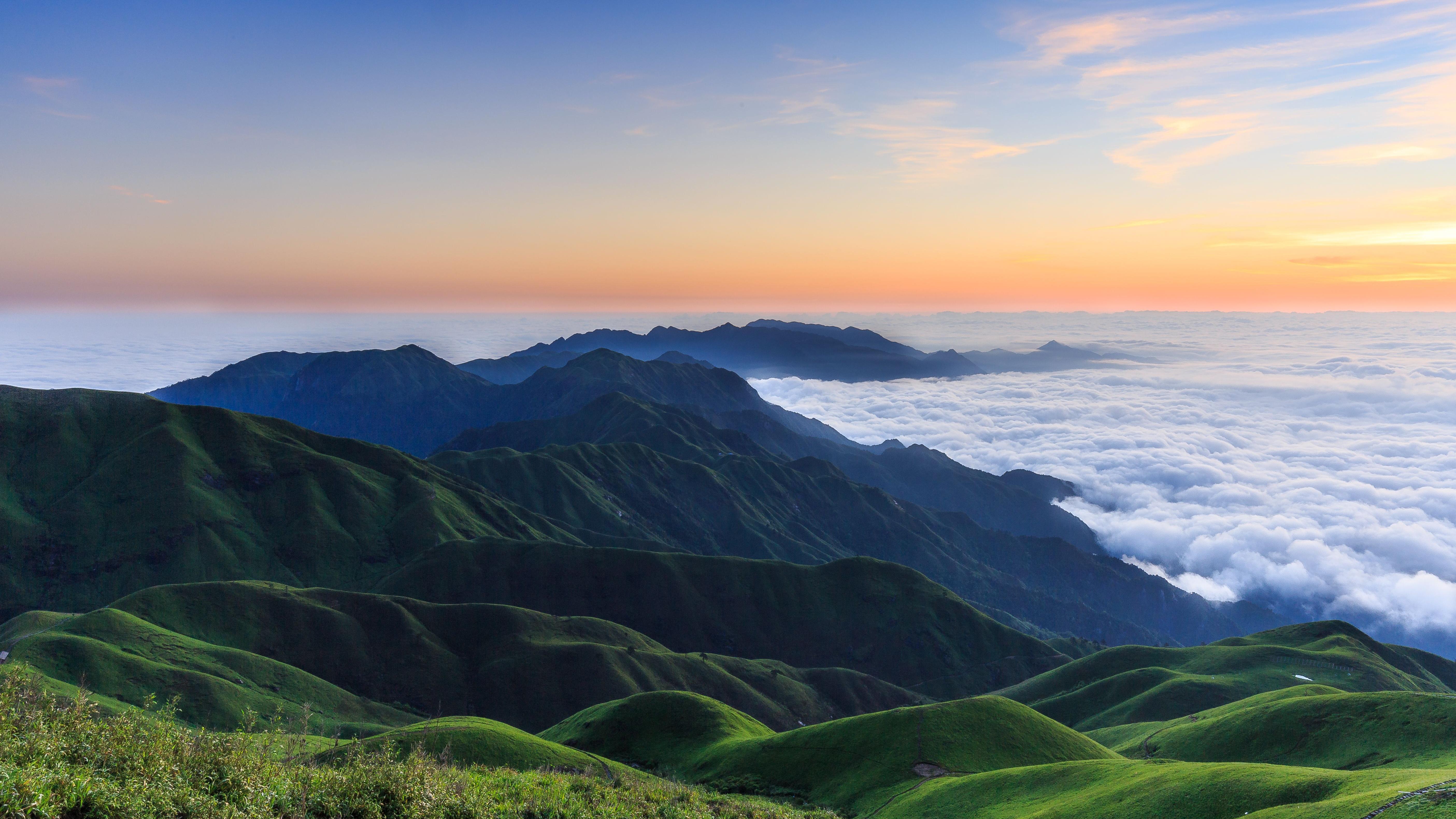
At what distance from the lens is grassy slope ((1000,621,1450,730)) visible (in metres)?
128

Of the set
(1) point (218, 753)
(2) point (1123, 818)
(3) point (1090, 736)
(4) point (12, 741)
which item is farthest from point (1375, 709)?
(4) point (12, 741)

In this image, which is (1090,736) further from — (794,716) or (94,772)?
(94,772)

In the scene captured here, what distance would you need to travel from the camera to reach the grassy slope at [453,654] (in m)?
→ 127

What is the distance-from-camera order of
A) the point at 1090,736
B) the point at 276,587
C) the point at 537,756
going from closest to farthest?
1. the point at 537,756
2. the point at 1090,736
3. the point at 276,587

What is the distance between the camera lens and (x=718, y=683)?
146 m

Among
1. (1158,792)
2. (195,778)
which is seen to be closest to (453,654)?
(1158,792)

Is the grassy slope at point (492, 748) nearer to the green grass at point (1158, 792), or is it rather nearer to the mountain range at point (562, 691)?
the mountain range at point (562, 691)

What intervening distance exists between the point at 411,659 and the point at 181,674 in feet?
161

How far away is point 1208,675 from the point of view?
142m

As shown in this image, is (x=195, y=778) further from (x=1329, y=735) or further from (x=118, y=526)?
(x=118, y=526)

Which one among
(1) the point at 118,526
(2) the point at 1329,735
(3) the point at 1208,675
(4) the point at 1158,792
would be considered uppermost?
(4) the point at 1158,792

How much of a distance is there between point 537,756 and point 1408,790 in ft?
194

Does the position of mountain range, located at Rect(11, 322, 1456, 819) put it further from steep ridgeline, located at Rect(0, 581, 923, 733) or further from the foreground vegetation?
steep ridgeline, located at Rect(0, 581, 923, 733)

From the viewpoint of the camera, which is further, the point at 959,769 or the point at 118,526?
the point at 118,526
